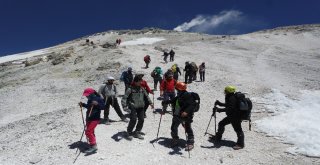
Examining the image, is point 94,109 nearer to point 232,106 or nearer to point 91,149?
point 91,149

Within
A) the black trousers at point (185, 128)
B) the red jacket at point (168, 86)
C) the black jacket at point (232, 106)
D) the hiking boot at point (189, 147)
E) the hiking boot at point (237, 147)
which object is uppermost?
the red jacket at point (168, 86)

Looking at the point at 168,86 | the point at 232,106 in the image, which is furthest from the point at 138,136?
the point at 168,86

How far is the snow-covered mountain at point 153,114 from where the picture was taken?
1249 centimetres

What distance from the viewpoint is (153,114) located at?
17844mm

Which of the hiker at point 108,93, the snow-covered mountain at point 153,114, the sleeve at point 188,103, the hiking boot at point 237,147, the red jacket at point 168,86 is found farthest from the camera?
the red jacket at point 168,86

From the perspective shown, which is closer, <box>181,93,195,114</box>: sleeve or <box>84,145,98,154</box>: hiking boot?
<box>84,145,98,154</box>: hiking boot

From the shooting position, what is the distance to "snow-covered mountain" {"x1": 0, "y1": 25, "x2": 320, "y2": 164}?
12492 mm

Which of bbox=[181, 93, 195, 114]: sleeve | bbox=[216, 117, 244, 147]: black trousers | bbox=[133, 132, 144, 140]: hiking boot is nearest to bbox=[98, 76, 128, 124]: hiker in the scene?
bbox=[133, 132, 144, 140]: hiking boot

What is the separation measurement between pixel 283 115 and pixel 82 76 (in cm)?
1938

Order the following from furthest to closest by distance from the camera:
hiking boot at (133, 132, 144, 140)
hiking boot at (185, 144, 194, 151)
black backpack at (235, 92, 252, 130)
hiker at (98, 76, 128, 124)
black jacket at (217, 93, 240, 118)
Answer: hiker at (98, 76, 128, 124) < hiking boot at (133, 132, 144, 140) < black jacket at (217, 93, 240, 118) < black backpack at (235, 92, 252, 130) < hiking boot at (185, 144, 194, 151)

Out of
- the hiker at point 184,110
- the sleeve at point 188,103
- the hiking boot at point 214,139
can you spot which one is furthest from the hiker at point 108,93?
the hiking boot at point 214,139

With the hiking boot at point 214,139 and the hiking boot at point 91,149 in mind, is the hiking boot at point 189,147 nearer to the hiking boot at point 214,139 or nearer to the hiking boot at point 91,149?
the hiking boot at point 214,139

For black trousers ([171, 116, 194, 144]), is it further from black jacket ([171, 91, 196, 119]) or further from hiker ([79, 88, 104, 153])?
hiker ([79, 88, 104, 153])

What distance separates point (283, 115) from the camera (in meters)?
19.2
